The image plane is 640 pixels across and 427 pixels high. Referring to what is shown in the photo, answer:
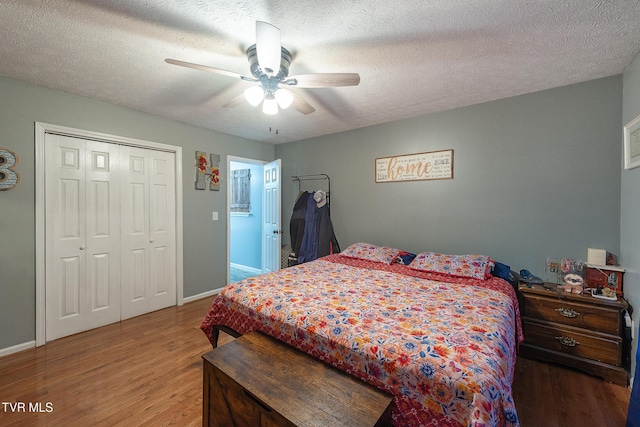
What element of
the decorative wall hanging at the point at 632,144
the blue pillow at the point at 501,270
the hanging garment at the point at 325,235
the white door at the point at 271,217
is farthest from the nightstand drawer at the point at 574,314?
the white door at the point at 271,217

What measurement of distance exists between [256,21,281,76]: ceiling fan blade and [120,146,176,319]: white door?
2292mm

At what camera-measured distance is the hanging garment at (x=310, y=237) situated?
145 inches

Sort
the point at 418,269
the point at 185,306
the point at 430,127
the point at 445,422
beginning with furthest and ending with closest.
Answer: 1. the point at 185,306
2. the point at 430,127
3. the point at 418,269
4. the point at 445,422

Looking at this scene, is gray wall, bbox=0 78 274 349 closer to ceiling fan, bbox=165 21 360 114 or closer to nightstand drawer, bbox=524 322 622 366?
ceiling fan, bbox=165 21 360 114

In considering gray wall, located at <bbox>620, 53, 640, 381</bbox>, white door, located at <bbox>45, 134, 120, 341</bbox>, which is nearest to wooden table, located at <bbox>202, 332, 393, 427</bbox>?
gray wall, located at <bbox>620, 53, 640, 381</bbox>

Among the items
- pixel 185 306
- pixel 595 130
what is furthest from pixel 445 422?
pixel 185 306

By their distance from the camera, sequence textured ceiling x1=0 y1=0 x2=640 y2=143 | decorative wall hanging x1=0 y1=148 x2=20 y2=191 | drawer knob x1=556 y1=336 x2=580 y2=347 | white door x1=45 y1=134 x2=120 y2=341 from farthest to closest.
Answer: white door x1=45 y1=134 x2=120 y2=341 → decorative wall hanging x1=0 y1=148 x2=20 y2=191 → drawer knob x1=556 y1=336 x2=580 y2=347 → textured ceiling x1=0 y1=0 x2=640 y2=143

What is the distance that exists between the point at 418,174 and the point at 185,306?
3318mm

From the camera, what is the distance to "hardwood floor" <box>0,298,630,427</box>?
1602mm

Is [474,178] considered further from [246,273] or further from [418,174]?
[246,273]

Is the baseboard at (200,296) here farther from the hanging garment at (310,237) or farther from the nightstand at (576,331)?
the nightstand at (576,331)

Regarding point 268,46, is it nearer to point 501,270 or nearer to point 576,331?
point 501,270

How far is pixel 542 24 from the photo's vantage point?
1.52 metres

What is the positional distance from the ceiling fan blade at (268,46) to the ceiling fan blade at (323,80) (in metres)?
0.20
